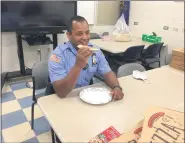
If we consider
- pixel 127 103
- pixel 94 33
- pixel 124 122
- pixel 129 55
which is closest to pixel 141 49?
pixel 129 55

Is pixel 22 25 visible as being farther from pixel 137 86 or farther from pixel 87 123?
pixel 87 123

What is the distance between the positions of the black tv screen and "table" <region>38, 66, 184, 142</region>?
1.98m

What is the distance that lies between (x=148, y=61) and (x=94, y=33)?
1.32 metres

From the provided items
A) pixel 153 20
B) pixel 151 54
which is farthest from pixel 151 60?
pixel 153 20

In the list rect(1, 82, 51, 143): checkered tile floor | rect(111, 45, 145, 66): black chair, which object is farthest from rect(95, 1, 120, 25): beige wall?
rect(1, 82, 51, 143): checkered tile floor

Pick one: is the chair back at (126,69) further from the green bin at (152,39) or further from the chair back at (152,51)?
the green bin at (152,39)

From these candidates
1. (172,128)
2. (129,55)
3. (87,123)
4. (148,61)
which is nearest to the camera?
(172,128)

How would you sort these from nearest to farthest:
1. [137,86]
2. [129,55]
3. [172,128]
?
[172,128], [137,86], [129,55]

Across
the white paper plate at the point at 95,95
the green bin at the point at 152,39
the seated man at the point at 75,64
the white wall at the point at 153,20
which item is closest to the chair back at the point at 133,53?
the green bin at the point at 152,39

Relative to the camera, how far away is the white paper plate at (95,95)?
3.75ft

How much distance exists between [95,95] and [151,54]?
2.05m

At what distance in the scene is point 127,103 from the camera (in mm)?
1175

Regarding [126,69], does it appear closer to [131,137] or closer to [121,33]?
[131,137]

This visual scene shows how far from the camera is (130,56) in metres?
2.75
